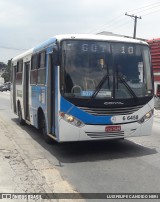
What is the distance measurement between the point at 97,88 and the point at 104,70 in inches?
18.5

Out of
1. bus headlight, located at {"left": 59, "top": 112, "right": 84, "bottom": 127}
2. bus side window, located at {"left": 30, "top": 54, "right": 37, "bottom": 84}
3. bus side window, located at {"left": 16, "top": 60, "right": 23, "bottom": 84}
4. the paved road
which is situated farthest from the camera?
bus side window, located at {"left": 16, "top": 60, "right": 23, "bottom": 84}

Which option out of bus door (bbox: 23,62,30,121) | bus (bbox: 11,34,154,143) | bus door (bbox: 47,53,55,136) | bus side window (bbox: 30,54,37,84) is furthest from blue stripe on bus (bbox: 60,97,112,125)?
bus door (bbox: 23,62,30,121)

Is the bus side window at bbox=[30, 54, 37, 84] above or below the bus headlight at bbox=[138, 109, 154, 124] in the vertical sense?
above

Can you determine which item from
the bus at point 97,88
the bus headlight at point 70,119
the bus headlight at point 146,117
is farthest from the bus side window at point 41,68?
the bus headlight at point 146,117

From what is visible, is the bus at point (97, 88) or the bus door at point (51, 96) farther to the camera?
the bus door at point (51, 96)

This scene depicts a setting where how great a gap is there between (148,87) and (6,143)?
4019 millimetres

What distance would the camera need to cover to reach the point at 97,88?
851 cm

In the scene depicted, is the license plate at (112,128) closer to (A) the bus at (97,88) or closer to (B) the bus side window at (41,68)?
(A) the bus at (97,88)

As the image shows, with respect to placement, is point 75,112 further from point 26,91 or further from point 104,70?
point 26,91

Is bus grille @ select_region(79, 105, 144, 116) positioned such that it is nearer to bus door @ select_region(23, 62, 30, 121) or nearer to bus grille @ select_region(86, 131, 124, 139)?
bus grille @ select_region(86, 131, 124, 139)

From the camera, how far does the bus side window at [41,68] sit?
392 inches

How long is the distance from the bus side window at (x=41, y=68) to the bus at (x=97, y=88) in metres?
0.47

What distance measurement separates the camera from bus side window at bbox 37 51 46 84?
996 cm

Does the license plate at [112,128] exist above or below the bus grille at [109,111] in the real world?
below
